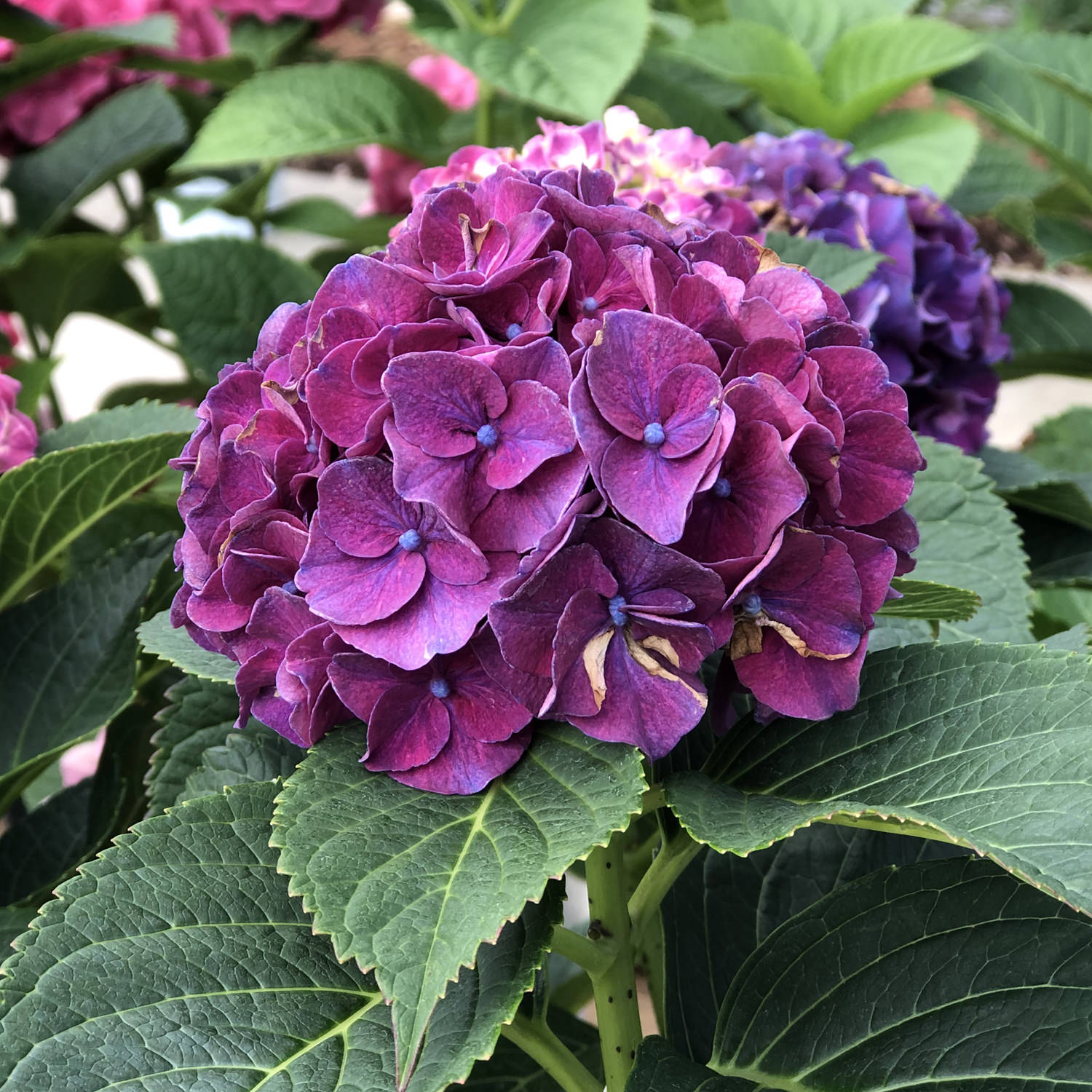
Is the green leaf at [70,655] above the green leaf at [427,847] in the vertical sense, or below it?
below

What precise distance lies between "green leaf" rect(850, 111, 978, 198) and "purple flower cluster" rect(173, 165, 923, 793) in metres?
0.75

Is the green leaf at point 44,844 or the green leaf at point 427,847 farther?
the green leaf at point 44,844

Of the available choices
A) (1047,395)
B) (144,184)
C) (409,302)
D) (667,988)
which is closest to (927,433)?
(667,988)

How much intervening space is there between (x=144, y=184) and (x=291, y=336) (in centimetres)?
102

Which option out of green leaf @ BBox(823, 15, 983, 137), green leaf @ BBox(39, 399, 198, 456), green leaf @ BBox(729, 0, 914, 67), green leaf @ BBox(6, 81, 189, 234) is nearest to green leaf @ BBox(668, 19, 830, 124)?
green leaf @ BBox(823, 15, 983, 137)

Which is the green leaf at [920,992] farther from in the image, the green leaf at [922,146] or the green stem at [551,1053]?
the green leaf at [922,146]

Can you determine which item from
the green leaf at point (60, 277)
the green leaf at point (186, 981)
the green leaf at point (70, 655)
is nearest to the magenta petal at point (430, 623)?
the green leaf at point (186, 981)

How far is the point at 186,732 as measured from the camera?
2.04 feet

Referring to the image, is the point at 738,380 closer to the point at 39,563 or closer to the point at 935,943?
the point at 935,943

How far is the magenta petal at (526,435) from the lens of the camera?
0.41 m

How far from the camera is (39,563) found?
767 mm

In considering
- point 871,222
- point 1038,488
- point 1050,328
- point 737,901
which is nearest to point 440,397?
point 737,901

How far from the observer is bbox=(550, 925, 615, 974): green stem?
1.57ft

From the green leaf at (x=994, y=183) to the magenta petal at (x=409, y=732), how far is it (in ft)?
3.88
